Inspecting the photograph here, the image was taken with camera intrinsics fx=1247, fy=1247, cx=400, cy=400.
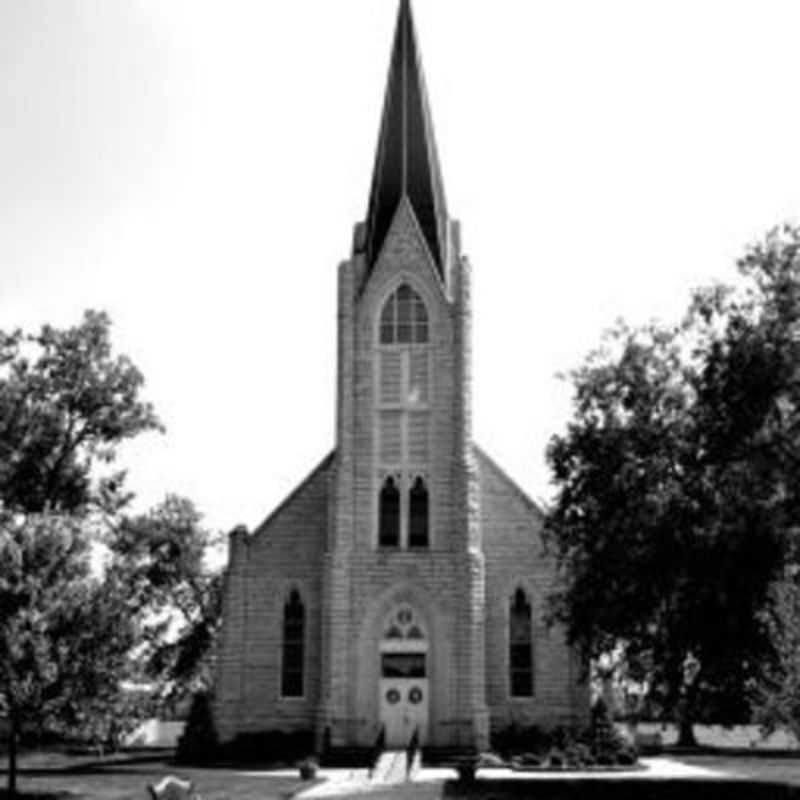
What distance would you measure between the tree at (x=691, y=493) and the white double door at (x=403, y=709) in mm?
6559

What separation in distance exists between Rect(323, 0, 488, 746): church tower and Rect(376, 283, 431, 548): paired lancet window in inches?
1.8

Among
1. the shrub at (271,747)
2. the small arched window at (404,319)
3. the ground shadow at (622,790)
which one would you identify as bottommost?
the ground shadow at (622,790)

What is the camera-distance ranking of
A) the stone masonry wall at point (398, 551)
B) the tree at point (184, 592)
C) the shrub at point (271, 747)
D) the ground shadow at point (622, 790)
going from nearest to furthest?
the ground shadow at point (622, 790) < the shrub at point (271, 747) < the stone masonry wall at point (398, 551) < the tree at point (184, 592)

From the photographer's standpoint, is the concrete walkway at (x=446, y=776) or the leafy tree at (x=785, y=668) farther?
the concrete walkway at (x=446, y=776)

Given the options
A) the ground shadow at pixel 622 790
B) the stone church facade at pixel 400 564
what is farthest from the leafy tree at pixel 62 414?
the ground shadow at pixel 622 790

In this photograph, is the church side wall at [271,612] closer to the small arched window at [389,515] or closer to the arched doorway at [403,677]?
the small arched window at [389,515]

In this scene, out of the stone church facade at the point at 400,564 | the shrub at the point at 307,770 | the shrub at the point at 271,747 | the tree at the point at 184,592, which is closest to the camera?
the shrub at the point at 307,770

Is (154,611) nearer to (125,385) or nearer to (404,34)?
(125,385)

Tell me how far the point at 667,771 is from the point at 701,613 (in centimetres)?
580

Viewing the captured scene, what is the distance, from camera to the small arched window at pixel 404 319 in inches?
1745

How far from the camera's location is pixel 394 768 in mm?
34938

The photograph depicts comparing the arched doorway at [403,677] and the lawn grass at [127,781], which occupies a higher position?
the arched doorway at [403,677]

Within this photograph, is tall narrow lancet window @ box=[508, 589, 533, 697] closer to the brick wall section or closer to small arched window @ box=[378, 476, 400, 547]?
the brick wall section

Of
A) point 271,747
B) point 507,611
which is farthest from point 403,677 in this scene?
point 271,747
